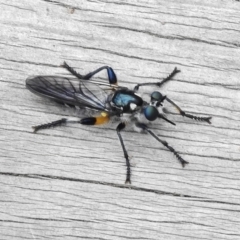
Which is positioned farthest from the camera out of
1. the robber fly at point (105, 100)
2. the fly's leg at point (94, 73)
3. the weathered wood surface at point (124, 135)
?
the fly's leg at point (94, 73)

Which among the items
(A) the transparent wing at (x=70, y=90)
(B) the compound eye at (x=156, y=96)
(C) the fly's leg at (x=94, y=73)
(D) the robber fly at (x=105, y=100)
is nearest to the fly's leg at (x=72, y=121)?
(D) the robber fly at (x=105, y=100)

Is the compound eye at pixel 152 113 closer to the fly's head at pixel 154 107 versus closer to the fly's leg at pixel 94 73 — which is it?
the fly's head at pixel 154 107

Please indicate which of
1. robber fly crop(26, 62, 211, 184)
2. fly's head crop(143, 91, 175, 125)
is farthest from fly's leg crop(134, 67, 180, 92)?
fly's head crop(143, 91, 175, 125)

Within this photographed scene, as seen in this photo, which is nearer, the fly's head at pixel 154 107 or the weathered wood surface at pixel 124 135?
the weathered wood surface at pixel 124 135

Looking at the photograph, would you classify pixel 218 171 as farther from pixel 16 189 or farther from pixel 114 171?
pixel 16 189

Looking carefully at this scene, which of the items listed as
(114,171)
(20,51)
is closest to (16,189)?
(114,171)

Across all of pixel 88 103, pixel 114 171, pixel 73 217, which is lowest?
pixel 73 217

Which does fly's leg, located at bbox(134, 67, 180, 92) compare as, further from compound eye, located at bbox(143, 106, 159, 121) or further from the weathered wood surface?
compound eye, located at bbox(143, 106, 159, 121)
